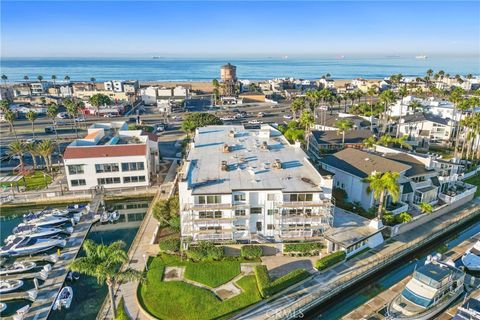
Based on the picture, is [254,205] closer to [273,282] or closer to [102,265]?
[273,282]

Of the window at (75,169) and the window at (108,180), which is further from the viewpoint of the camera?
the window at (108,180)

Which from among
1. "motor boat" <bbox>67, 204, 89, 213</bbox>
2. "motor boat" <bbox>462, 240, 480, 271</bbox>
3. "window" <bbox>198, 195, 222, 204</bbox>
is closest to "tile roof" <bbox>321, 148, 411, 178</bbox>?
"motor boat" <bbox>462, 240, 480, 271</bbox>

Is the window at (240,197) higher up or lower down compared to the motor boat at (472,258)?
higher up

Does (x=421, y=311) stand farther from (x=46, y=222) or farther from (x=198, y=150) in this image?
(x=46, y=222)

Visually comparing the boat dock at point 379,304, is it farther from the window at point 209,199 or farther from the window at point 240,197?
the window at point 209,199

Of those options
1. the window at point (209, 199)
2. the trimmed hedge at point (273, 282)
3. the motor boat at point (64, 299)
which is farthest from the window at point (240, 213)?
the motor boat at point (64, 299)

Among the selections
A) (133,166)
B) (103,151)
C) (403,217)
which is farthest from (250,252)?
(103,151)

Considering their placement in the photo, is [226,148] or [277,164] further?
[226,148]

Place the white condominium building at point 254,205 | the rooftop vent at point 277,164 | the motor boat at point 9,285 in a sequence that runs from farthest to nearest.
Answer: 1. the rooftop vent at point 277,164
2. the white condominium building at point 254,205
3. the motor boat at point 9,285
